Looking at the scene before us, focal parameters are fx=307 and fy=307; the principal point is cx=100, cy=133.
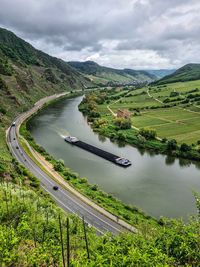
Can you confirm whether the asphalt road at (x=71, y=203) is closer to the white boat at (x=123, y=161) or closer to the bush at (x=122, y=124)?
the white boat at (x=123, y=161)

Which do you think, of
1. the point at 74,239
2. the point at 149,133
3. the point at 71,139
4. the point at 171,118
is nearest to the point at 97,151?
the point at 71,139

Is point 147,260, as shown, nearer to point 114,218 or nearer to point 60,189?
point 114,218

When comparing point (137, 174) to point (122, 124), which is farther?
point (122, 124)

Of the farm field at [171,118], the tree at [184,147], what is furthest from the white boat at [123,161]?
the farm field at [171,118]

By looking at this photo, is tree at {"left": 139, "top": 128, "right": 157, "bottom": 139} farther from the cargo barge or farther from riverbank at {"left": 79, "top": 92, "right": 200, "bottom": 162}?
the cargo barge

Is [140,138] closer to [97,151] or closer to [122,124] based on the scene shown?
[97,151]

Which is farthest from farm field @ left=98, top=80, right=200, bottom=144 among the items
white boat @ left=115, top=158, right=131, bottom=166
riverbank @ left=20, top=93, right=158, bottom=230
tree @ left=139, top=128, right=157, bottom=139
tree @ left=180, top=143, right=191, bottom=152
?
riverbank @ left=20, top=93, right=158, bottom=230
